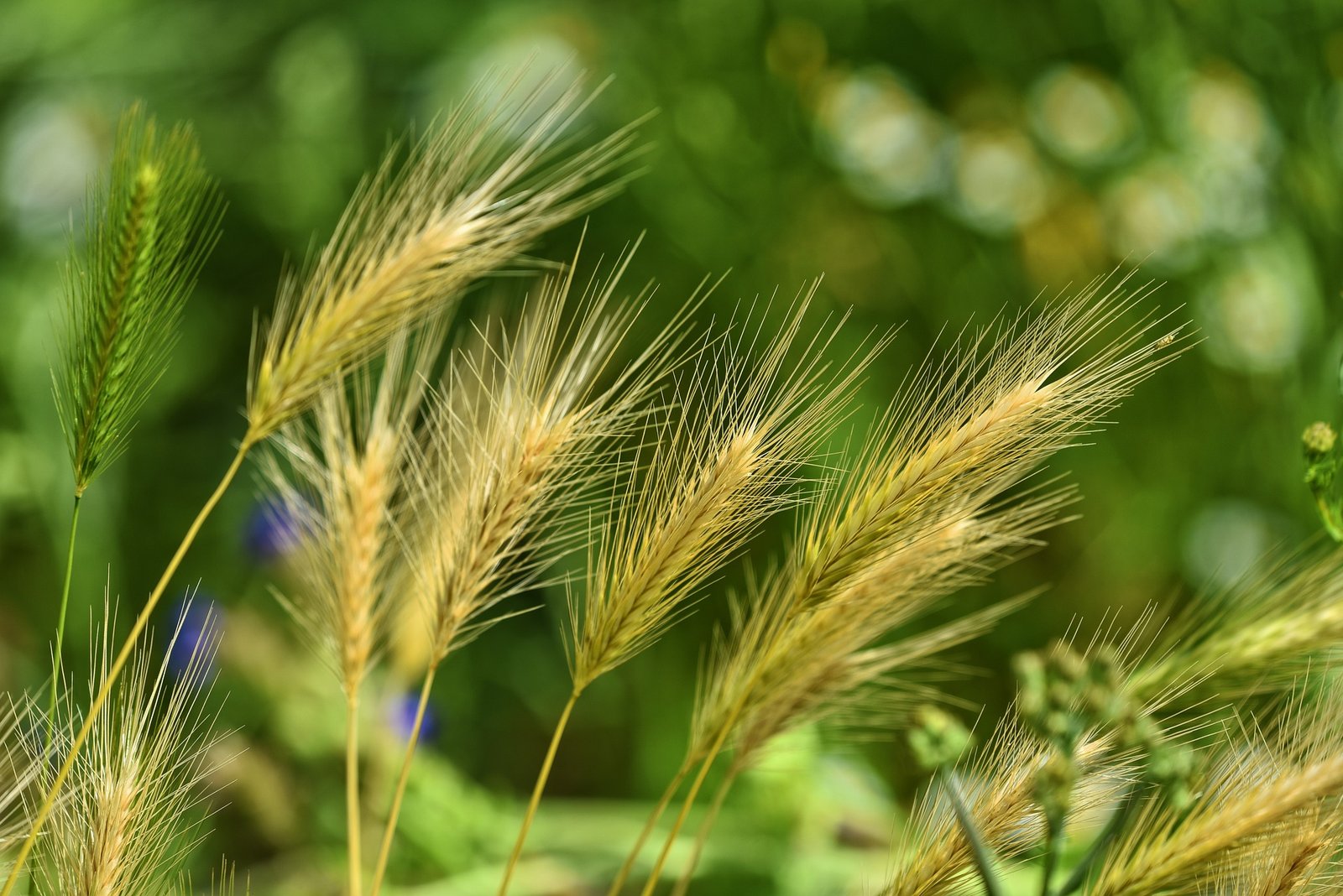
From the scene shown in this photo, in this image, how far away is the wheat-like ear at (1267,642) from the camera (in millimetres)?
405

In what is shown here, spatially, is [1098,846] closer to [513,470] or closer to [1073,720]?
[1073,720]

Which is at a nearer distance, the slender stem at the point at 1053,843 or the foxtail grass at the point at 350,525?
the slender stem at the point at 1053,843

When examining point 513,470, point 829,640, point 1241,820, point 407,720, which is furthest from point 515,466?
point 407,720

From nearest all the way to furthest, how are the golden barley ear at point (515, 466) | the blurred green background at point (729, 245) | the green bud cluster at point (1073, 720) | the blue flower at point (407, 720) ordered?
the green bud cluster at point (1073, 720) → the golden barley ear at point (515, 466) → the blue flower at point (407, 720) → the blurred green background at point (729, 245)

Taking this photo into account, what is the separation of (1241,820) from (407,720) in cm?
77

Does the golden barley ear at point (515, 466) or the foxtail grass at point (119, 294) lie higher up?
the foxtail grass at point (119, 294)

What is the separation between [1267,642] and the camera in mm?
418

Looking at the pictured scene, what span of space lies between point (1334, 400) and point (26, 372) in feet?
4.04

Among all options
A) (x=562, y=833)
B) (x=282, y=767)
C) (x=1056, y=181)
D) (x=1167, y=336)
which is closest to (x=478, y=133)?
(x=1167, y=336)

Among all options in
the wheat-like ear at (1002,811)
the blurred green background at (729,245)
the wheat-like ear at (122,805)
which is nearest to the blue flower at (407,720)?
the blurred green background at (729,245)

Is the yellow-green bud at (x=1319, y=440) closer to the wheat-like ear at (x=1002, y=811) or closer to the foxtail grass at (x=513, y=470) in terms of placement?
the wheat-like ear at (x=1002, y=811)

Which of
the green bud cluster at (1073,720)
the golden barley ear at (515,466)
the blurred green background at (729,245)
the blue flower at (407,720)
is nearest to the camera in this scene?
the green bud cluster at (1073,720)

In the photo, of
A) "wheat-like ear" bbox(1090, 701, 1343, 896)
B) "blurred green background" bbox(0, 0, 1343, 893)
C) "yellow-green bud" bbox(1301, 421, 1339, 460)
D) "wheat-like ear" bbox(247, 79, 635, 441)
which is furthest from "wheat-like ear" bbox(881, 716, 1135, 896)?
"blurred green background" bbox(0, 0, 1343, 893)

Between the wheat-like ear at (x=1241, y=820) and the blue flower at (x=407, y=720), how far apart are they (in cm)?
62
